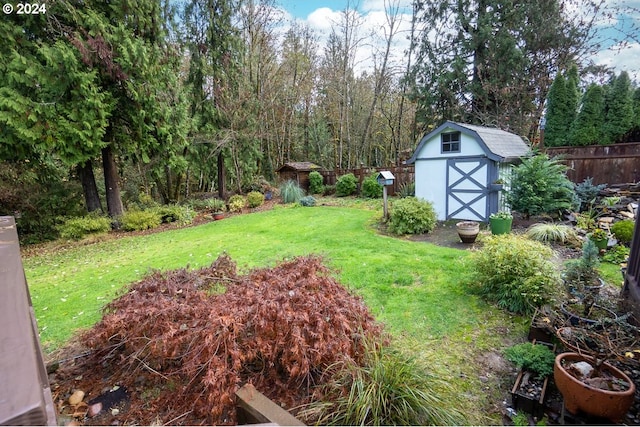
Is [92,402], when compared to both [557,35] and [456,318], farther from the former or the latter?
[557,35]

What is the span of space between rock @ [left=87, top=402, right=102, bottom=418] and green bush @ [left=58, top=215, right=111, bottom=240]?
8.58 meters

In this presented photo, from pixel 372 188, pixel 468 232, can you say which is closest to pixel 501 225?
pixel 468 232

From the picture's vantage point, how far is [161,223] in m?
10.4

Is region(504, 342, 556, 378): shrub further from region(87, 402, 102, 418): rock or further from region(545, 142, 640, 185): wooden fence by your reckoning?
region(545, 142, 640, 185): wooden fence

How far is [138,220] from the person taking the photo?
9.51 meters

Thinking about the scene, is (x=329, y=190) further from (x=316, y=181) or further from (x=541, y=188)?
(x=541, y=188)

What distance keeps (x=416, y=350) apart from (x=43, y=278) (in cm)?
671

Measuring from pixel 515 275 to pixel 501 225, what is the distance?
10.8 feet

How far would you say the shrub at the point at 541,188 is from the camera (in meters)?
6.90

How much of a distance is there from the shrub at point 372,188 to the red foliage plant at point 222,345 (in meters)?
10.7

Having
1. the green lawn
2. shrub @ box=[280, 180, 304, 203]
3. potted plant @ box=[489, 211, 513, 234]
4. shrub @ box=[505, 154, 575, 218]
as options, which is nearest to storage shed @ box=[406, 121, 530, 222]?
shrub @ box=[505, 154, 575, 218]

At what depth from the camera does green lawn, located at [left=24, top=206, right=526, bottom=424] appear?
9.62 ft

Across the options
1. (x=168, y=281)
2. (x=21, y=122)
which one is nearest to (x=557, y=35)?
(x=168, y=281)

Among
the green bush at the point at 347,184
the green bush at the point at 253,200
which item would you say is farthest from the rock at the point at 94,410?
the green bush at the point at 347,184
